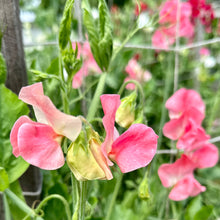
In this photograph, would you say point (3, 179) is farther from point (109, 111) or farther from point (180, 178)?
point (180, 178)

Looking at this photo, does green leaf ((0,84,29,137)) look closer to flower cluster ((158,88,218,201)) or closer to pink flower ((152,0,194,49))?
flower cluster ((158,88,218,201))

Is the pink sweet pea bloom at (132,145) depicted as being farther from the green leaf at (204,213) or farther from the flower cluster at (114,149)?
the green leaf at (204,213)

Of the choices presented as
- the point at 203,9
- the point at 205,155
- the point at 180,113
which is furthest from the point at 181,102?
the point at 203,9

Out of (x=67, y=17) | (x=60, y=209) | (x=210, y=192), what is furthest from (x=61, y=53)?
(x=210, y=192)

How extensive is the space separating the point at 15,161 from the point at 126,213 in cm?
37

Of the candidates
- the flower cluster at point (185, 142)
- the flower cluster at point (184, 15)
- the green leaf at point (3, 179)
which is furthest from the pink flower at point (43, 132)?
the flower cluster at point (184, 15)

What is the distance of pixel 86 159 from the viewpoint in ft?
1.24

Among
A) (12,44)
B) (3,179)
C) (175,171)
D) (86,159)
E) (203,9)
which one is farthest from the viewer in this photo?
(203,9)

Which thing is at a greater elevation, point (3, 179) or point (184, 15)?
point (184, 15)

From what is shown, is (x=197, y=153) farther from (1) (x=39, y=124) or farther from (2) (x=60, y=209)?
(1) (x=39, y=124)

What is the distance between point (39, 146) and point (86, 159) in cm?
6

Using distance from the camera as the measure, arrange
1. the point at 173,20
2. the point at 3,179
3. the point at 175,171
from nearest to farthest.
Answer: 1. the point at 3,179
2. the point at 175,171
3. the point at 173,20

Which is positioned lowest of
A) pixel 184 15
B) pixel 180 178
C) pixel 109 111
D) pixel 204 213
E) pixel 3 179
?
pixel 204 213

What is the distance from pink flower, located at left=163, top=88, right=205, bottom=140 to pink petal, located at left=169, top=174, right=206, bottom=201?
0.10 metres
